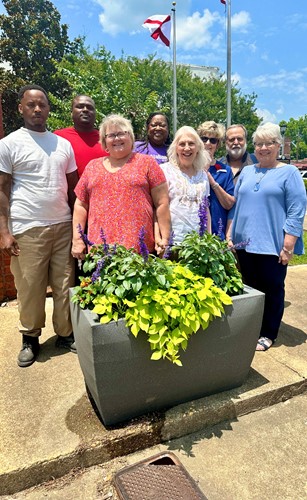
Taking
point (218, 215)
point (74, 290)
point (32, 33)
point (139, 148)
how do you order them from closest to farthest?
1. point (74, 290)
2. point (218, 215)
3. point (139, 148)
4. point (32, 33)

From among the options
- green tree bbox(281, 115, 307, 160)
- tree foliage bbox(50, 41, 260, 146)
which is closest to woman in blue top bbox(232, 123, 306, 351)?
tree foliage bbox(50, 41, 260, 146)

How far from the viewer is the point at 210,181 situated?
2.90 meters

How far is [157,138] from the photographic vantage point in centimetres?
335

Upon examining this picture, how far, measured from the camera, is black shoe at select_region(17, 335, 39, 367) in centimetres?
277

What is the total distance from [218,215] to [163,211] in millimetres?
740

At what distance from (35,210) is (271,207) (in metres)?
1.81

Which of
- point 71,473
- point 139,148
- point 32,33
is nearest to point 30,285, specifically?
point 71,473

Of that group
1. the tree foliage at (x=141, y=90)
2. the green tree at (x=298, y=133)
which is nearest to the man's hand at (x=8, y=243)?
the tree foliage at (x=141, y=90)

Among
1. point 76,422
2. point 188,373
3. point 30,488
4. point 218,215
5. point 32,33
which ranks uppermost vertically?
point 32,33

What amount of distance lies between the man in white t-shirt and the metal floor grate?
1.30m

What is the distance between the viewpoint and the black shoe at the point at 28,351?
2.77 m

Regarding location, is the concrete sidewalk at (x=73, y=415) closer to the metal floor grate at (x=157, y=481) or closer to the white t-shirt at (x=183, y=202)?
the metal floor grate at (x=157, y=481)

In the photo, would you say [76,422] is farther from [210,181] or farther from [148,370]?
[210,181]

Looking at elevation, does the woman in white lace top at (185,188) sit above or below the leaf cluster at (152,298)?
above
